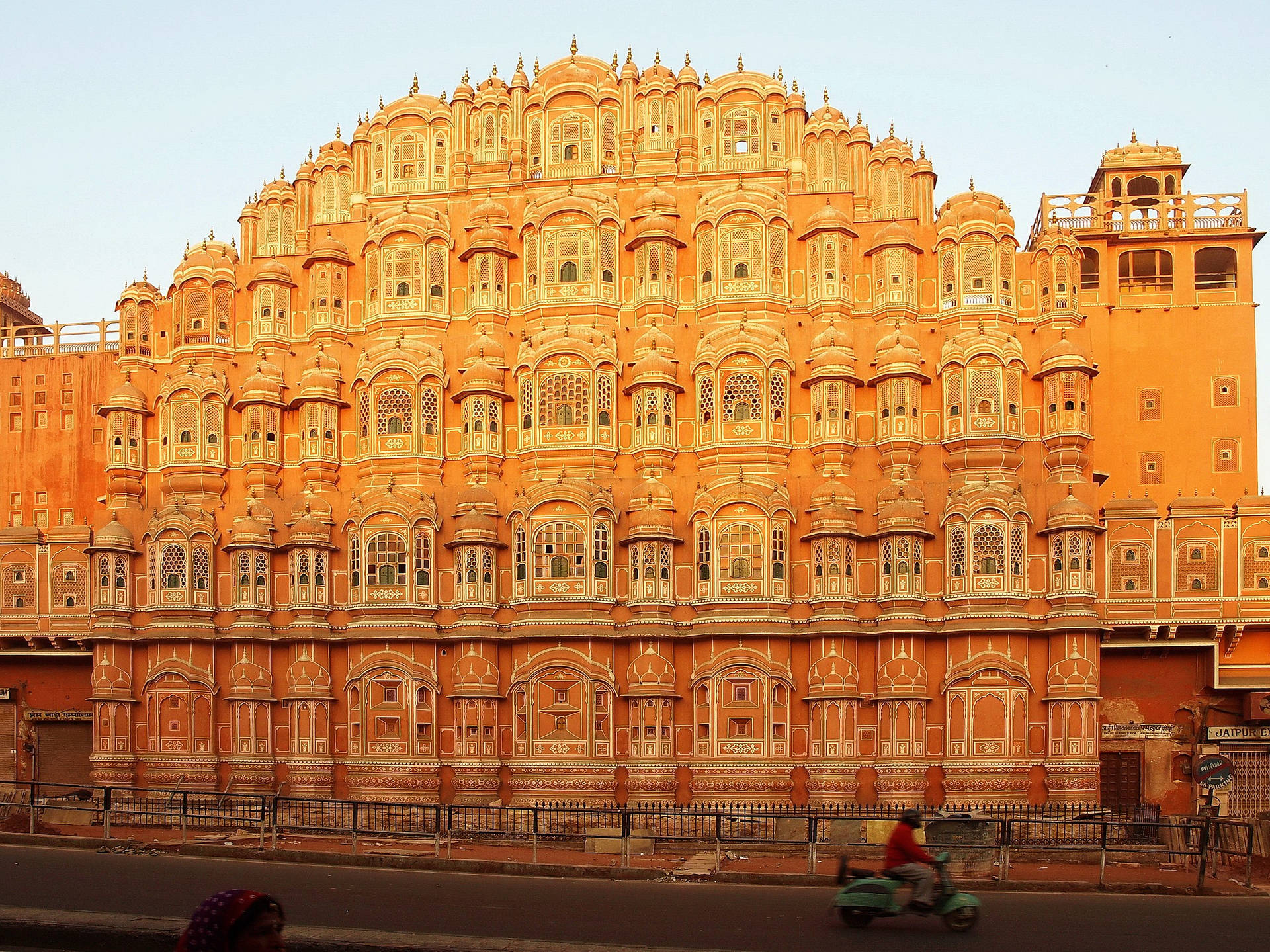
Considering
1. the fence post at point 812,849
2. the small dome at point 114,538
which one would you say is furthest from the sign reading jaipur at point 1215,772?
the small dome at point 114,538

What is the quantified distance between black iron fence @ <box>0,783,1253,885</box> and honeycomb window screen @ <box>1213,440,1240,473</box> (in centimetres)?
947

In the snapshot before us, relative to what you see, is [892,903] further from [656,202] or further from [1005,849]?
[656,202]

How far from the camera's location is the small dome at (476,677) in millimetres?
34688

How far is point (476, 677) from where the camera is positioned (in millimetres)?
34812

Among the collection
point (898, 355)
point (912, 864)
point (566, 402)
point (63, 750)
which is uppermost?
point (898, 355)

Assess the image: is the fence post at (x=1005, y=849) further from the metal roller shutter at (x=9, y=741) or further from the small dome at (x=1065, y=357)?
the metal roller shutter at (x=9, y=741)

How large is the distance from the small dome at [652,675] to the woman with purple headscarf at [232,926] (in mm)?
25247

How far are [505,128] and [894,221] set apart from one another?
33.8 ft

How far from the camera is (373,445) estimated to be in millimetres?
36438

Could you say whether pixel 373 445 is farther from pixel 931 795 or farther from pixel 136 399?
pixel 931 795

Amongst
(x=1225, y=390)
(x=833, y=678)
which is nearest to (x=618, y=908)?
(x=833, y=678)

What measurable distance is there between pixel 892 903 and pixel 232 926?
9.72 m

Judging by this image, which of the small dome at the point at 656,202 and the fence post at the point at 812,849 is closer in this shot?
the fence post at the point at 812,849

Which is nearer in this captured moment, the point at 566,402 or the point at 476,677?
the point at 476,677
